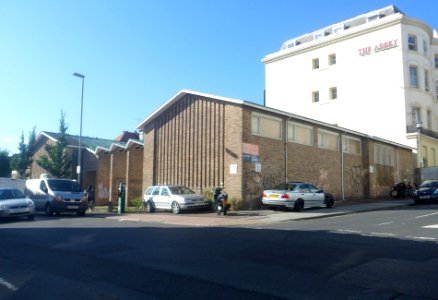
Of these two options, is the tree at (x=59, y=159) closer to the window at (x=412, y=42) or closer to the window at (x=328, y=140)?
the window at (x=328, y=140)

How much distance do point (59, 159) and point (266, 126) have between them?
17534mm

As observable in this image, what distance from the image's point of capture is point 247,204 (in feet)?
73.9

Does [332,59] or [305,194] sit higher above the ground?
[332,59]

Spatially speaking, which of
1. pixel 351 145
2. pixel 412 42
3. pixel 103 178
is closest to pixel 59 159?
pixel 103 178

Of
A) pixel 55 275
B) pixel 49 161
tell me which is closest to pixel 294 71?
pixel 49 161

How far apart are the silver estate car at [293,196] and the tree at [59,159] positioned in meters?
18.6

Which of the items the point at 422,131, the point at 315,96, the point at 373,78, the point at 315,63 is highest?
the point at 315,63

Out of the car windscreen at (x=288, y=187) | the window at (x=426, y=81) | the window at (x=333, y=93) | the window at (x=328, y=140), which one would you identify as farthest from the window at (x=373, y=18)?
the car windscreen at (x=288, y=187)

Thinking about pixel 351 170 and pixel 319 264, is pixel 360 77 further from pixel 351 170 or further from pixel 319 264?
pixel 319 264

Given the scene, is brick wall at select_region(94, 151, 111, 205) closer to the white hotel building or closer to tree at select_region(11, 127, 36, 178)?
tree at select_region(11, 127, 36, 178)

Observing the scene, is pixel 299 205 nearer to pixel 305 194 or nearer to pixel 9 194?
pixel 305 194

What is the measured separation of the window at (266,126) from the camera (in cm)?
2389

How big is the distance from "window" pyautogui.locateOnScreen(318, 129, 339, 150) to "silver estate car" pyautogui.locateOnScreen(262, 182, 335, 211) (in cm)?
696

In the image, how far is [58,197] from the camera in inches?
859
